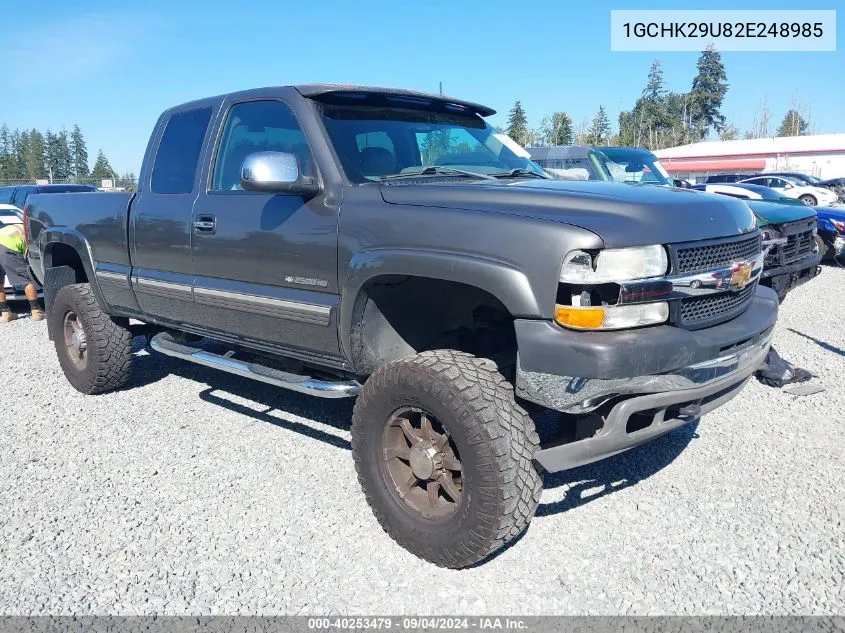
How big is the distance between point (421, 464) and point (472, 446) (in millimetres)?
376

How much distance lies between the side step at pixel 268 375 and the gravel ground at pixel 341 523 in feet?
1.89

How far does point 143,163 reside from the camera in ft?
15.2

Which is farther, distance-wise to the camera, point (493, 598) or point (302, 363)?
point (302, 363)

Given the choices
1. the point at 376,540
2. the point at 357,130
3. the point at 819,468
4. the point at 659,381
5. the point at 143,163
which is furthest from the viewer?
the point at 143,163

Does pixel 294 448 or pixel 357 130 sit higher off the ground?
pixel 357 130

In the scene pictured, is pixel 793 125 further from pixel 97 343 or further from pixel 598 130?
pixel 97 343

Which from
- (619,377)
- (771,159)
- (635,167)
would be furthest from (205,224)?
(771,159)

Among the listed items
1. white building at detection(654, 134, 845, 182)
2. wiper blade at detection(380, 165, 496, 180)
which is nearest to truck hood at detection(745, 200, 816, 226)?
wiper blade at detection(380, 165, 496, 180)

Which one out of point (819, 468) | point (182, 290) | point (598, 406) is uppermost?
point (182, 290)

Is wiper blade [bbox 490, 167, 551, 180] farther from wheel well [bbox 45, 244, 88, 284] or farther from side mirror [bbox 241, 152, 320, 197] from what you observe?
wheel well [bbox 45, 244, 88, 284]

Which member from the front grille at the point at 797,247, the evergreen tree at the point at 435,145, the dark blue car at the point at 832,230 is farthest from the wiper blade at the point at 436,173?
the dark blue car at the point at 832,230

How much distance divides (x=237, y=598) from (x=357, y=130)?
90.6 inches

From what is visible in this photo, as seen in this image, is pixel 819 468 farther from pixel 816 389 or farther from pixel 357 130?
pixel 357 130

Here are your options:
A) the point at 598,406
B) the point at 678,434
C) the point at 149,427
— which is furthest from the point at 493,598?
the point at 149,427
